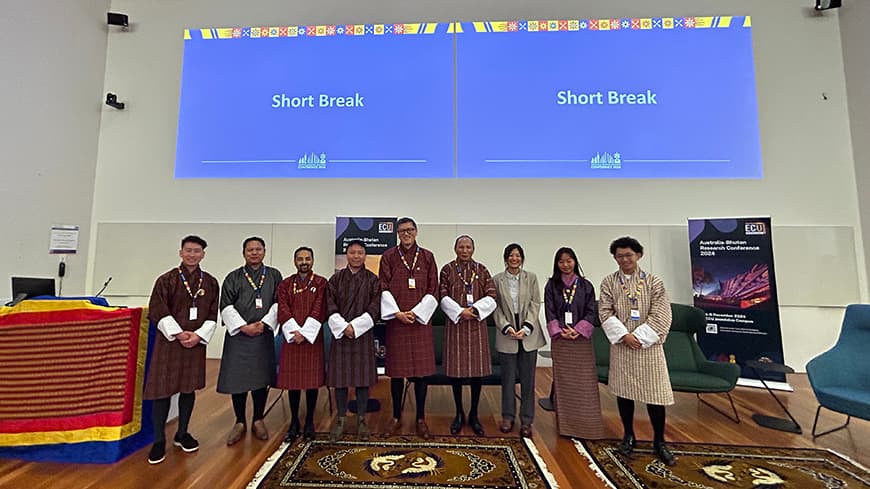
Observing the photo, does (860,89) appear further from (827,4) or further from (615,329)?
(615,329)

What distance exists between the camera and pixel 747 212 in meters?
4.43

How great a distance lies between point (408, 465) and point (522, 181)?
3318 mm

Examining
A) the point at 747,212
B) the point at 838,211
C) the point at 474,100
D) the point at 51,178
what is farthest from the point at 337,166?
the point at 838,211

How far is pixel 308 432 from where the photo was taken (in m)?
2.61

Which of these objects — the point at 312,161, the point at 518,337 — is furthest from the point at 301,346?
the point at 312,161

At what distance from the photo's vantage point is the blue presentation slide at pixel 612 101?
4.43m

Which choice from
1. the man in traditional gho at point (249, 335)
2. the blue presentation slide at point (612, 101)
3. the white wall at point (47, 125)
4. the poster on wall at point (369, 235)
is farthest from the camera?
the blue presentation slide at point (612, 101)

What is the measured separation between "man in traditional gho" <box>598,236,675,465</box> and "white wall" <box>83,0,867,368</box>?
2.17 m

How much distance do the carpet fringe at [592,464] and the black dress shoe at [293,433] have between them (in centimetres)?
184

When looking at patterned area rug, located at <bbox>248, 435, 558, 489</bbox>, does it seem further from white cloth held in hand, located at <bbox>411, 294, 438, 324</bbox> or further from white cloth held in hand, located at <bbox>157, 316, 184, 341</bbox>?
white cloth held in hand, located at <bbox>157, 316, 184, 341</bbox>

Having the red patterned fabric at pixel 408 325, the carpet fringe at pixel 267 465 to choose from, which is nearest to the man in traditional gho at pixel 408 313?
the red patterned fabric at pixel 408 325

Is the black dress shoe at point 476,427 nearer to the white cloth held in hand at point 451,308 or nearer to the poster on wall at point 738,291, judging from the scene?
the white cloth held in hand at point 451,308

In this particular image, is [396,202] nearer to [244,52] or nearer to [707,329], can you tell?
[244,52]

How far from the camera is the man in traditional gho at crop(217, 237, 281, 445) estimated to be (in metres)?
2.54
